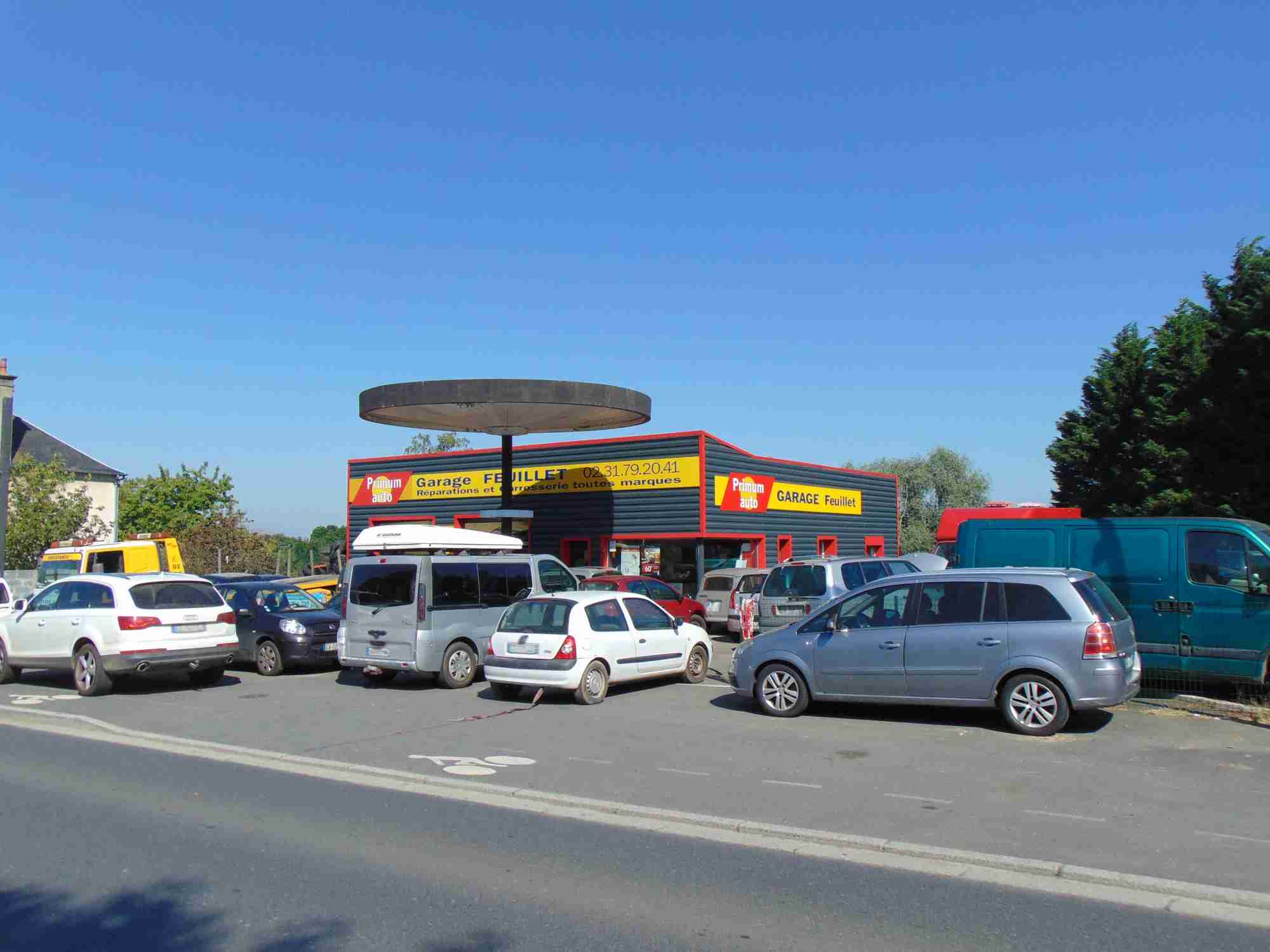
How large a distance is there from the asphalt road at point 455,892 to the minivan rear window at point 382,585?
22.6ft

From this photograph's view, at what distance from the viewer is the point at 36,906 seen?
5.68 m

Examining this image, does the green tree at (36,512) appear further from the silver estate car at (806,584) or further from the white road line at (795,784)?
the white road line at (795,784)

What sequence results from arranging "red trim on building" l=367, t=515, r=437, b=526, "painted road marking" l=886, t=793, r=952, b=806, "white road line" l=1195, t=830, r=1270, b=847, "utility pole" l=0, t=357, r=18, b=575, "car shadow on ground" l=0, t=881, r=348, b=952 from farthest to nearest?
"red trim on building" l=367, t=515, r=437, b=526
"utility pole" l=0, t=357, r=18, b=575
"painted road marking" l=886, t=793, r=952, b=806
"white road line" l=1195, t=830, r=1270, b=847
"car shadow on ground" l=0, t=881, r=348, b=952

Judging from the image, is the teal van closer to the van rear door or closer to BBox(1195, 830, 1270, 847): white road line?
BBox(1195, 830, 1270, 847): white road line

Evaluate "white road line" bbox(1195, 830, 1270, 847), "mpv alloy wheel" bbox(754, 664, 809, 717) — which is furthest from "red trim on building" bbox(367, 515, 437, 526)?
"white road line" bbox(1195, 830, 1270, 847)

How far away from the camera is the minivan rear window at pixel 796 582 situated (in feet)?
55.1

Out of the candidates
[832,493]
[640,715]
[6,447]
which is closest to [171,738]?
[640,715]

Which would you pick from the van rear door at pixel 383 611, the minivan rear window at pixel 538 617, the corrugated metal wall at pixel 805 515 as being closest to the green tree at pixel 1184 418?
the corrugated metal wall at pixel 805 515

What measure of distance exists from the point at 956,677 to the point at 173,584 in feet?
35.6

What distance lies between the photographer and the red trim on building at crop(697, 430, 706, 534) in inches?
1133

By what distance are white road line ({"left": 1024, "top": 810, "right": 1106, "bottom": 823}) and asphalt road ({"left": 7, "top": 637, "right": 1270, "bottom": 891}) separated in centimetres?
2

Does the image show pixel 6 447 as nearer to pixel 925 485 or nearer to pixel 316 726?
pixel 316 726

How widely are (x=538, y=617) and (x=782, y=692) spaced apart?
3404 millimetres

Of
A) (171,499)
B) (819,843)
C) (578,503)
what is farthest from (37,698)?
(171,499)
